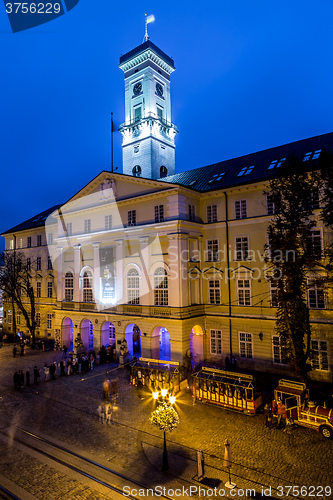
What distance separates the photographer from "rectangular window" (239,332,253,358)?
28.1 m

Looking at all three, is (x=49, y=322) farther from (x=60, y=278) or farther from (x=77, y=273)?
(x=77, y=273)

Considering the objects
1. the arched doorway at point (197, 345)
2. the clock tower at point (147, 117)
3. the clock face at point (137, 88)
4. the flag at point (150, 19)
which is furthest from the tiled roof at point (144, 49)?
the arched doorway at point (197, 345)

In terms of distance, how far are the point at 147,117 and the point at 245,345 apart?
118 ft

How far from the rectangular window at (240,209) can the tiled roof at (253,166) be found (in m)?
1.74

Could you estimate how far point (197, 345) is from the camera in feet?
102

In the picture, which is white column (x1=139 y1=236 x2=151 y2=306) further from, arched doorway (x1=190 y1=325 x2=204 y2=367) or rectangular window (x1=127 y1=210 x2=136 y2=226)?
arched doorway (x1=190 y1=325 x2=204 y2=367)

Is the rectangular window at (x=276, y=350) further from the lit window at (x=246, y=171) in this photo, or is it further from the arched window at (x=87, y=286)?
the arched window at (x=87, y=286)

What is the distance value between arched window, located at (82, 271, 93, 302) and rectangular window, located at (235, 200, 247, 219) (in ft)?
60.6

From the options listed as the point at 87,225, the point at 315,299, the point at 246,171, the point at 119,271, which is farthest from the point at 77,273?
the point at 315,299

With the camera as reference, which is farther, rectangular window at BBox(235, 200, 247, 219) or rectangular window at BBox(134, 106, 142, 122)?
rectangular window at BBox(134, 106, 142, 122)

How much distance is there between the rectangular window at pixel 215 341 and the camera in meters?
29.9

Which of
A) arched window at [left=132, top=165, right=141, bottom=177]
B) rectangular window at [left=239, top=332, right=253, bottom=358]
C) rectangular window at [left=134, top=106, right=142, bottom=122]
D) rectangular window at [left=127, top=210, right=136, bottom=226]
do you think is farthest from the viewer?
rectangular window at [left=134, top=106, right=142, bottom=122]

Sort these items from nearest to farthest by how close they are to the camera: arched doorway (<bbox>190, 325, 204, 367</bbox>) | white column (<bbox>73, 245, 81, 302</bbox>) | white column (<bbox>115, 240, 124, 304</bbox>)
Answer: arched doorway (<bbox>190, 325, 204, 367</bbox>)
white column (<bbox>115, 240, 124, 304</bbox>)
white column (<bbox>73, 245, 81, 302</bbox>)

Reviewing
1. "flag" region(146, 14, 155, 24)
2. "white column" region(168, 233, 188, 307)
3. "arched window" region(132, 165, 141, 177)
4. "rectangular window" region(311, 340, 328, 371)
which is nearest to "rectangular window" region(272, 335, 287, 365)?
"rectangular window" region(311, 340, 328, 371)
